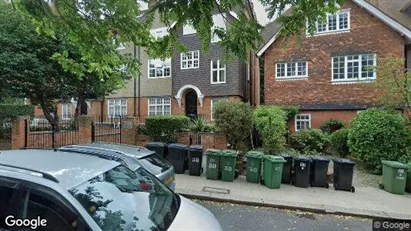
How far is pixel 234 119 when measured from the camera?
9.99 m

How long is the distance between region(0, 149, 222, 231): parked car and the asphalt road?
2.80 metres

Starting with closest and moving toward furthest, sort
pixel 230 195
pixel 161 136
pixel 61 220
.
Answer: pixel 61 220, pixel 230 195, pixel 161 136

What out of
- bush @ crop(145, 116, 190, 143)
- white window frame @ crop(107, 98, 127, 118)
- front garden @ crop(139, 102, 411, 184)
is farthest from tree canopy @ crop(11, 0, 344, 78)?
white window frame @ crop(107, 98, 127, 118)

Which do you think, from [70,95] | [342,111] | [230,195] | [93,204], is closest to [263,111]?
[342,111]

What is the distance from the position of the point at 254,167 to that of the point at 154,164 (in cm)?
395

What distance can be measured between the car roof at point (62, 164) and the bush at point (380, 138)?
10.7 m

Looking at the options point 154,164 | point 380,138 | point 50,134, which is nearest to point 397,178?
point 380,138

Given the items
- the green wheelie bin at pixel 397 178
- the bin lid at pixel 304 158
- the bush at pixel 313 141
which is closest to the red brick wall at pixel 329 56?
the bush at pixel 313 141

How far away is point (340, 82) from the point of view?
16.8m

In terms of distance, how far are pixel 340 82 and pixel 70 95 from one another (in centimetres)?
1502

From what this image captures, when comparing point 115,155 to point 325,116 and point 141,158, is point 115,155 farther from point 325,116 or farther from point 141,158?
point 325,116

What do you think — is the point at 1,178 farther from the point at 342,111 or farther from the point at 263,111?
the point at 342,111

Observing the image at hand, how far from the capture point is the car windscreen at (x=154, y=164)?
17.6ft

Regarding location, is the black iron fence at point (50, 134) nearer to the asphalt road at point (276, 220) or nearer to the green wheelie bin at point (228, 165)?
the green wheelie bin at point (228, 165)
